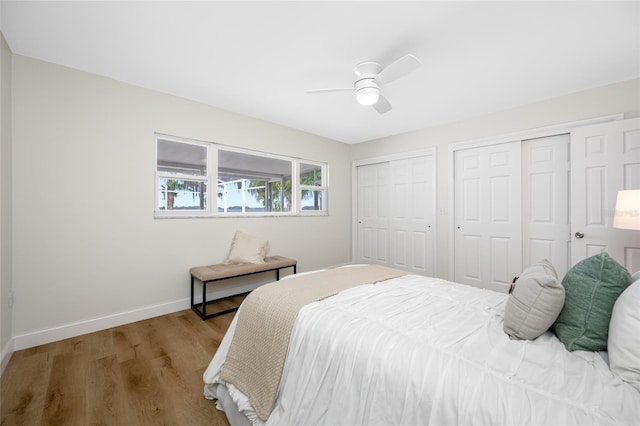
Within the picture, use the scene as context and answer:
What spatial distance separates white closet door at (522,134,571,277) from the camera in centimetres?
298

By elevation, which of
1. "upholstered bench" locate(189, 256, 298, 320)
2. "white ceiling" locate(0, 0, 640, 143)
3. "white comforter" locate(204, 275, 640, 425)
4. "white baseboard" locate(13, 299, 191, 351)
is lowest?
"white baseboard" locate(13, 299, 191, 351)

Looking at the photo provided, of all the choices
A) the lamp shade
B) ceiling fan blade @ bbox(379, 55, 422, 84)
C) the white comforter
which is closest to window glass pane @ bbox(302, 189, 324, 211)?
ceiling fan blade @ bbox(379, 55, 422, 84)

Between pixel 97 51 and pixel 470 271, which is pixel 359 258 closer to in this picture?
pixel 470 271

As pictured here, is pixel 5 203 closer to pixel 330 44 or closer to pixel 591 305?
pixel 330 44

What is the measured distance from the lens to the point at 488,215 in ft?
11.4

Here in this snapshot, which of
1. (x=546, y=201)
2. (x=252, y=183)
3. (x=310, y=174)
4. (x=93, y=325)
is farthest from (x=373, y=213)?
(x=93, y=325)

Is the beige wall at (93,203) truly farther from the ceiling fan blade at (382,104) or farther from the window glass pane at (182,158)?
the ceiling fan blade at (382,104)

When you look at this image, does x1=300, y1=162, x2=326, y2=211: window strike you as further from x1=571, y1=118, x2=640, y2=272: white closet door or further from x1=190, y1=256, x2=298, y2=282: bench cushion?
x1=571, y1=118, x2=640, y2=272: white closet door

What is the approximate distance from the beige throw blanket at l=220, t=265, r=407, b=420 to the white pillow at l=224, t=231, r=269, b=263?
1.66m

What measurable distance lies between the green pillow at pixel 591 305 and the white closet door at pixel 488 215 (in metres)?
2.49

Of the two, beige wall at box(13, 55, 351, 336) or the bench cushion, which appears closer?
beige wall at box(13, 55, 351, 336)

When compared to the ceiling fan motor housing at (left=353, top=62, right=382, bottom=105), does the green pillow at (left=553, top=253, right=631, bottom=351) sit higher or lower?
lower

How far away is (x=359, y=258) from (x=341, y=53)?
3.61m

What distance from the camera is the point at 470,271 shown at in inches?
142
